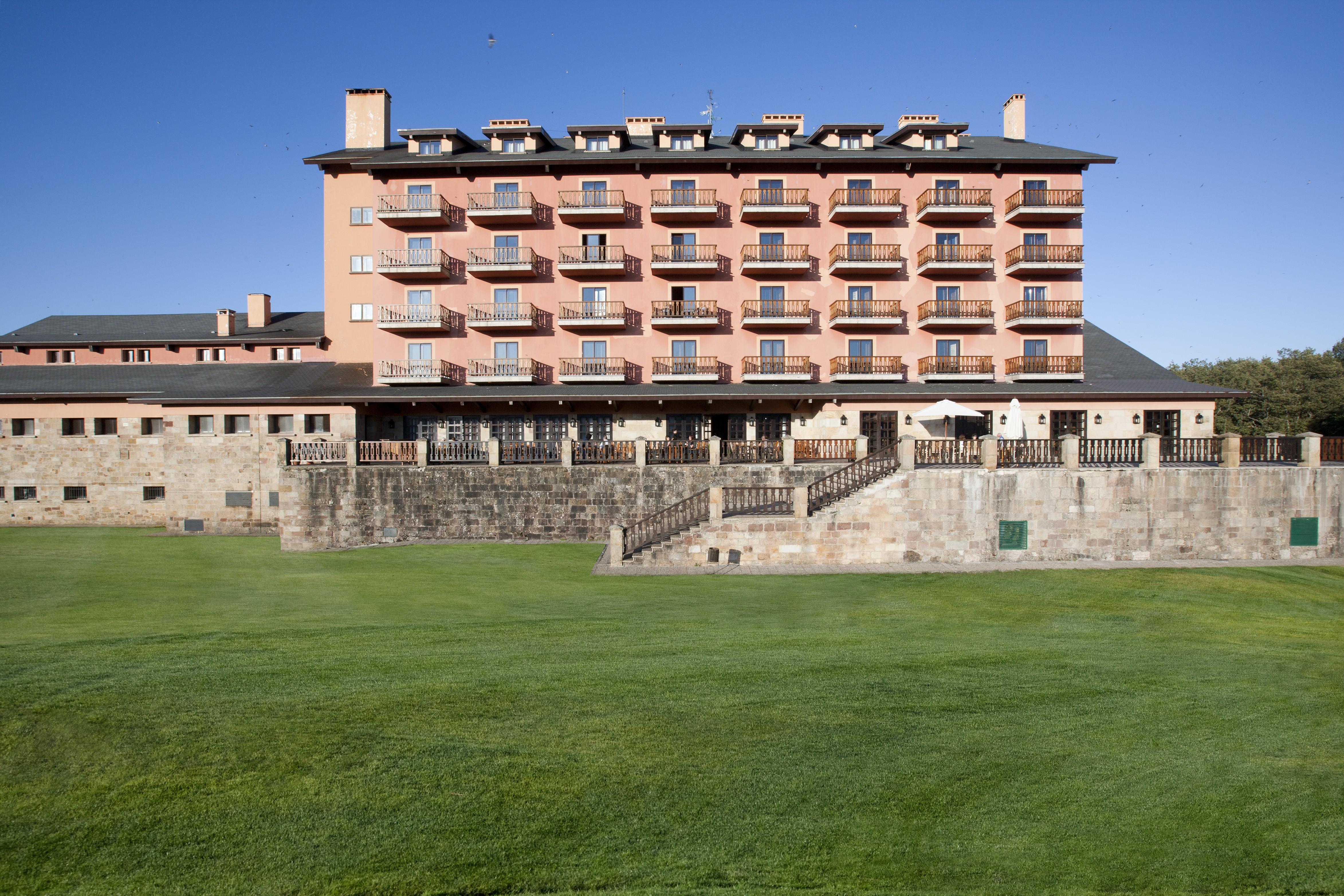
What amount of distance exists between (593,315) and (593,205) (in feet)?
16.8

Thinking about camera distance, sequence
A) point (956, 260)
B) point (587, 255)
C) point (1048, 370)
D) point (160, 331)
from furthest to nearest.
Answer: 1. point (160, 331)
2. point (587, 255)
3. point (956, 260)
4. point (1048, 370)

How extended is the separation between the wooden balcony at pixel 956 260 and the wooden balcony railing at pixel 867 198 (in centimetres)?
283

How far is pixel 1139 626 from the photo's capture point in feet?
46.9

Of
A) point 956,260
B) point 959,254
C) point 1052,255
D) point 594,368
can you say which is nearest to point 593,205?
point 594,368

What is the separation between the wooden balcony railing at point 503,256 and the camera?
34844 mm

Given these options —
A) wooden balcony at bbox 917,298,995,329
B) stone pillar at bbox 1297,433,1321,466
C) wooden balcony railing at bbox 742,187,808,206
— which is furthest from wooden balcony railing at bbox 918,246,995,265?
stone pillar at bbox 1297,433,1321,466

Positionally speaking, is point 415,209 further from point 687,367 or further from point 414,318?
point 687,367

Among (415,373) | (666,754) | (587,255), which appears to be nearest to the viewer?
(666,754)

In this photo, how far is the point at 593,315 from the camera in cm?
3531

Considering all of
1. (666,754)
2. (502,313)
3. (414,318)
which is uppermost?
(502,313)

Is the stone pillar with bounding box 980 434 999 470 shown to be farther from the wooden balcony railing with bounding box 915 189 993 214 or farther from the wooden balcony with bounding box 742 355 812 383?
the wooden balcony railing with bounding box 915 189 993 214

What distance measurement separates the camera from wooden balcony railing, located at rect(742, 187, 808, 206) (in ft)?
114

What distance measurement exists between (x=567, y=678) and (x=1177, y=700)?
26.3ft

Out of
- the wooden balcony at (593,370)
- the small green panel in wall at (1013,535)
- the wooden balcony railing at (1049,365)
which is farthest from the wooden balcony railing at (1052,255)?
the wooden balcony at (593,370)
